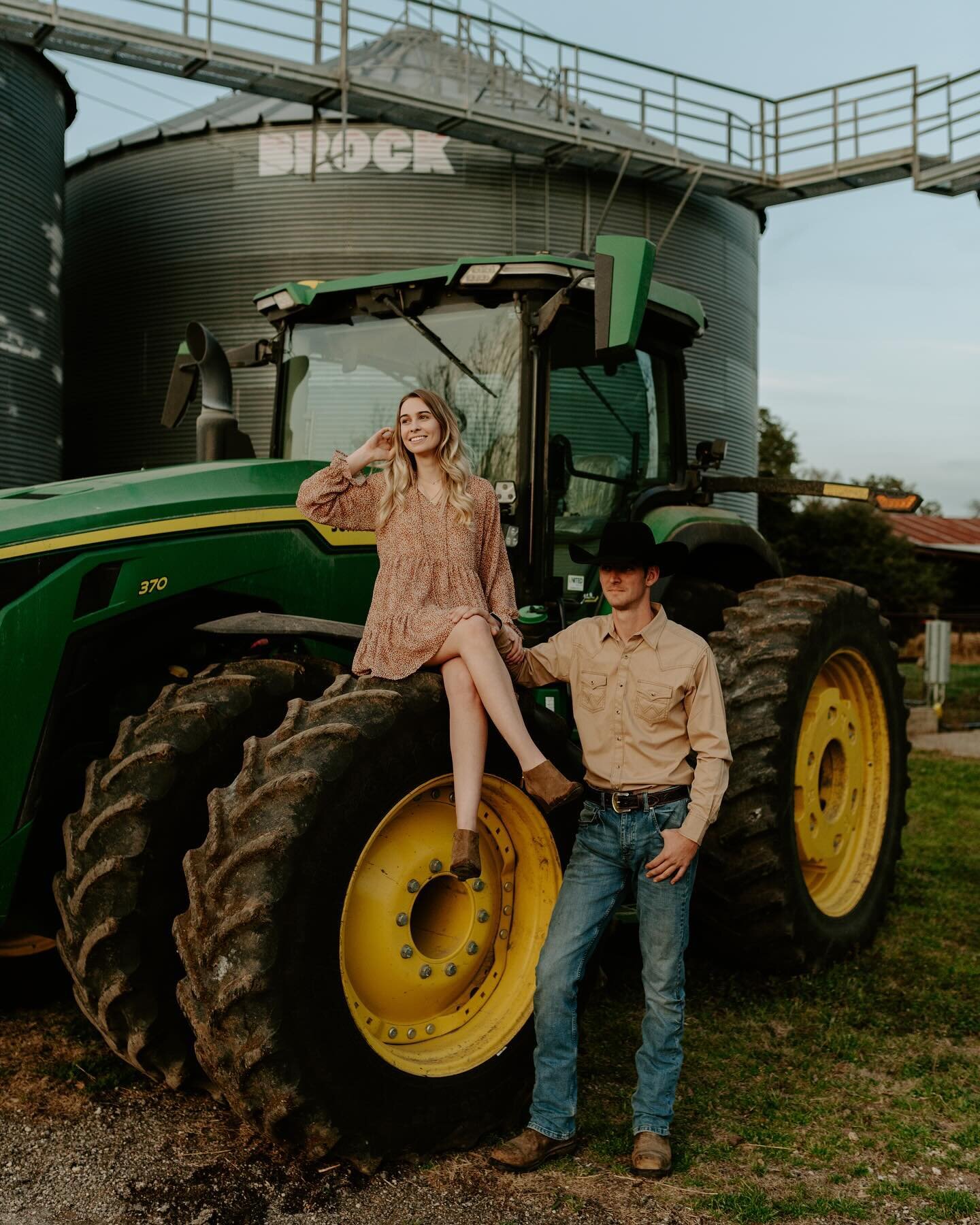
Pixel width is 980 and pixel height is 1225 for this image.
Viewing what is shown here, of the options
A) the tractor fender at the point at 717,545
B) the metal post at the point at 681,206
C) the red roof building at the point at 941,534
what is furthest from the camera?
the red roof building at the point at 941,534

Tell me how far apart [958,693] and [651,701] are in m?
15.0

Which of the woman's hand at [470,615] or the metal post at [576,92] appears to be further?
the metal post at [576,92]

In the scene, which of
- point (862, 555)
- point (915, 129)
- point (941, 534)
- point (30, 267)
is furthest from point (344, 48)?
point (941, 534)

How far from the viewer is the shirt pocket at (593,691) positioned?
11.8ft

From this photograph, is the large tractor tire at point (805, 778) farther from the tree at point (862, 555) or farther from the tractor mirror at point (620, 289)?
the tree at point (862, 555)

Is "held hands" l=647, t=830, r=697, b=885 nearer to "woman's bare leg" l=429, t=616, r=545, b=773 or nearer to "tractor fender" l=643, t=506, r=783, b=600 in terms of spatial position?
"woman's bare leg" l=429, t=616, r=545, b=773

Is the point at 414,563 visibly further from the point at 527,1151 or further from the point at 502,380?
the point at 527,1151

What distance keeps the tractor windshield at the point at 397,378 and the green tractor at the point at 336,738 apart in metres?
0.01

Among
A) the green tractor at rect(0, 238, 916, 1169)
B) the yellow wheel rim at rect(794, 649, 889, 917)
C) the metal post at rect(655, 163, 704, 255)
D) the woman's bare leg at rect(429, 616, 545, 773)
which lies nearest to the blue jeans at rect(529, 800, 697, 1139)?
the green tractor at rect(0, 238, 916, 1169)

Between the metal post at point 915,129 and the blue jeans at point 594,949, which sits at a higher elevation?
the metal post at point 915,129

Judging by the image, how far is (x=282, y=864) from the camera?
303 centimetres

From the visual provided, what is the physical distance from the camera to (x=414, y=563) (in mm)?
3568

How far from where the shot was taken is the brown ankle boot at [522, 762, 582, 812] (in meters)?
3.34

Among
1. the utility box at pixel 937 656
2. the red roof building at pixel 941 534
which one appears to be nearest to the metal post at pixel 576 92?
the utility box at pixel 937 656
